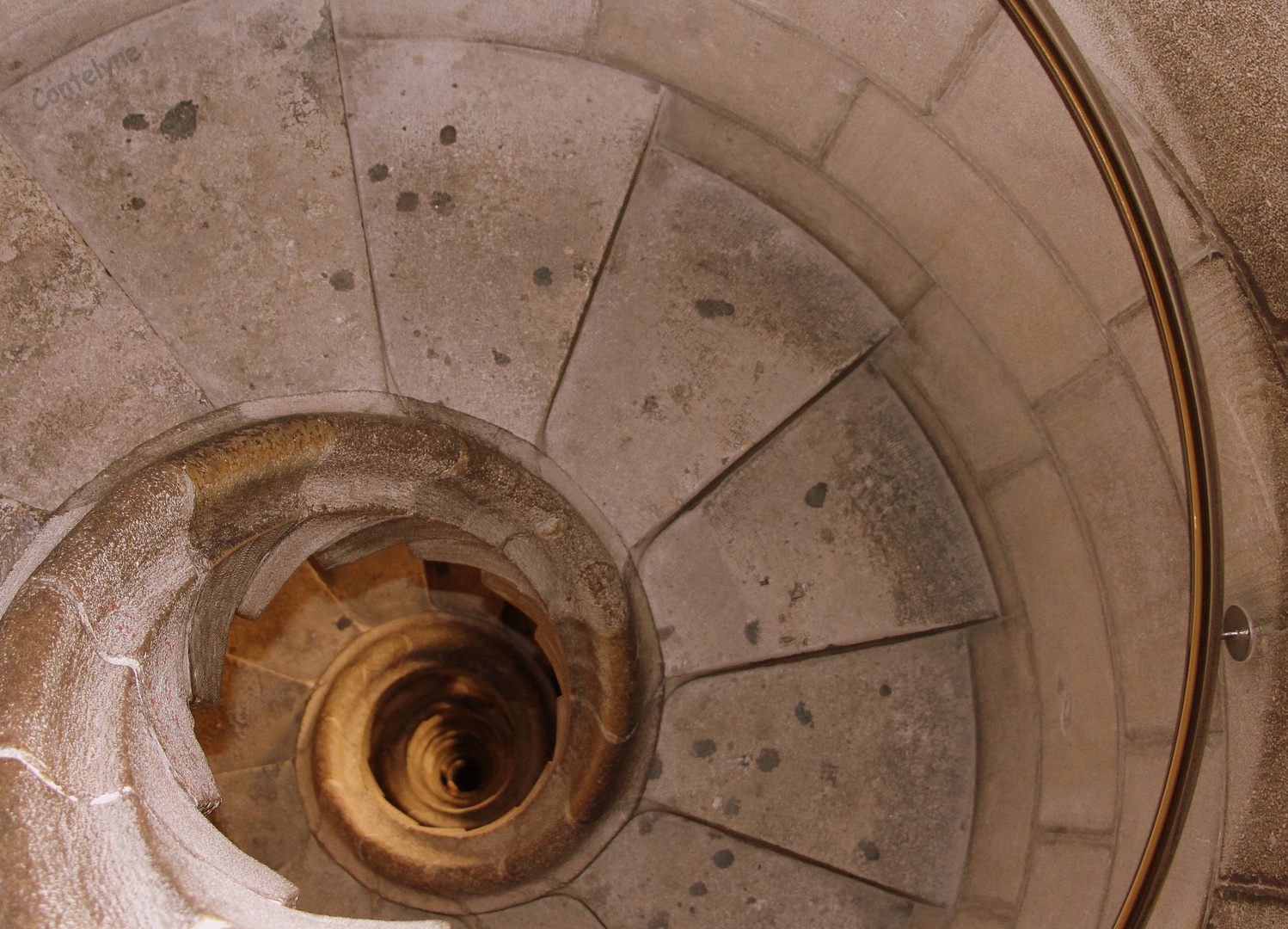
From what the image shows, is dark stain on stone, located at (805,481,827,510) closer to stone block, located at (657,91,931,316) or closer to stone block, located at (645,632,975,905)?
stone block, located at (645,632,975,905)

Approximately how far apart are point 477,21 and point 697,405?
5.02 ft

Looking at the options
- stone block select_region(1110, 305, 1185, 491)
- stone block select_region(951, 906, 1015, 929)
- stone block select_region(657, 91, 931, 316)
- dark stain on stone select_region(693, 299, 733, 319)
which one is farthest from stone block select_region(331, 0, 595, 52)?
stone block select_region(951, 906, 1015, 929)

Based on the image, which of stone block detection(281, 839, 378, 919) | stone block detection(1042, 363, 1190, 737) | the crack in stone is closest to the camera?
the crack in stone

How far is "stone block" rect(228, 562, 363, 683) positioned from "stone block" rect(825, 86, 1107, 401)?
10.8ft

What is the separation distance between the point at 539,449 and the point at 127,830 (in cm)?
169

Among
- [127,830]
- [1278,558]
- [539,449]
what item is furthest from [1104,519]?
[127,830]

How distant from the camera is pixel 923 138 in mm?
2953

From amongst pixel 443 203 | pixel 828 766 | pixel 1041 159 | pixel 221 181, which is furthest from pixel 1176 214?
pixel 221 181

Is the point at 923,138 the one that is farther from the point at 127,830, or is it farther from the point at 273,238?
the point at 127,830

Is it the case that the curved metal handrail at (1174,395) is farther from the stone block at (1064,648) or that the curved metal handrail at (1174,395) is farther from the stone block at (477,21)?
the stone block at (477,21)

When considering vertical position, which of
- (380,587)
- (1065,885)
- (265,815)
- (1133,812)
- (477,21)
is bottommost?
(1065,885)

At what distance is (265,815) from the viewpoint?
4.26m

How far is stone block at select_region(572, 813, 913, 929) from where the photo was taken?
3.24 m

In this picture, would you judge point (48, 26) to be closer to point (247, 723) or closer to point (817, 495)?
point (817, 495)
